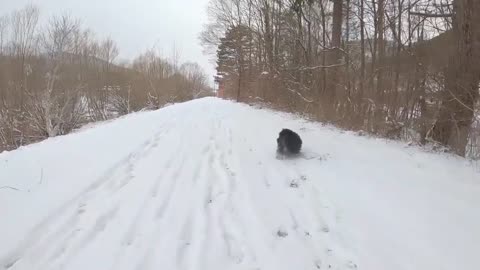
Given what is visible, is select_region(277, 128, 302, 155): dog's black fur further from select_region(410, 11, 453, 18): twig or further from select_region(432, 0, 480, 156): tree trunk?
select_region(410, 11, 453, 18): twig

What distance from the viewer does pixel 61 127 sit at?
2295 cm

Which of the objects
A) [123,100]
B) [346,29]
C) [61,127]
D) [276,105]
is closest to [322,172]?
[346,29]

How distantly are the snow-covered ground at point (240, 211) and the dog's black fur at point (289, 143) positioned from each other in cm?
20

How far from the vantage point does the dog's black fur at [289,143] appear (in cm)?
611

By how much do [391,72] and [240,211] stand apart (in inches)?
247

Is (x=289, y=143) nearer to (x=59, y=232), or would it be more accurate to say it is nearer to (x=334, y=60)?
(x=59, y=232)

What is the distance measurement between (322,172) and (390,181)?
102cm

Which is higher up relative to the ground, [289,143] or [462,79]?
[462,79]

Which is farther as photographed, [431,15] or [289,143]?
[431,15]

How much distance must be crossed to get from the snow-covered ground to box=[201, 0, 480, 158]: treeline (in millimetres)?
881

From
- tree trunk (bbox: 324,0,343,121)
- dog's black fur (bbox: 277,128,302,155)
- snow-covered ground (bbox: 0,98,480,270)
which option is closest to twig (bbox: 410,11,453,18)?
snow-covered ground (bbox: 0,98,480,270)

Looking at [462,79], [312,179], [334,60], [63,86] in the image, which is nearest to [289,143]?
[312,179]

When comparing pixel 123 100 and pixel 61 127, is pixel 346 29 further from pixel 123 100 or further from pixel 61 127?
pixel 123 100

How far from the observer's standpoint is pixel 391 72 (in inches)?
326
